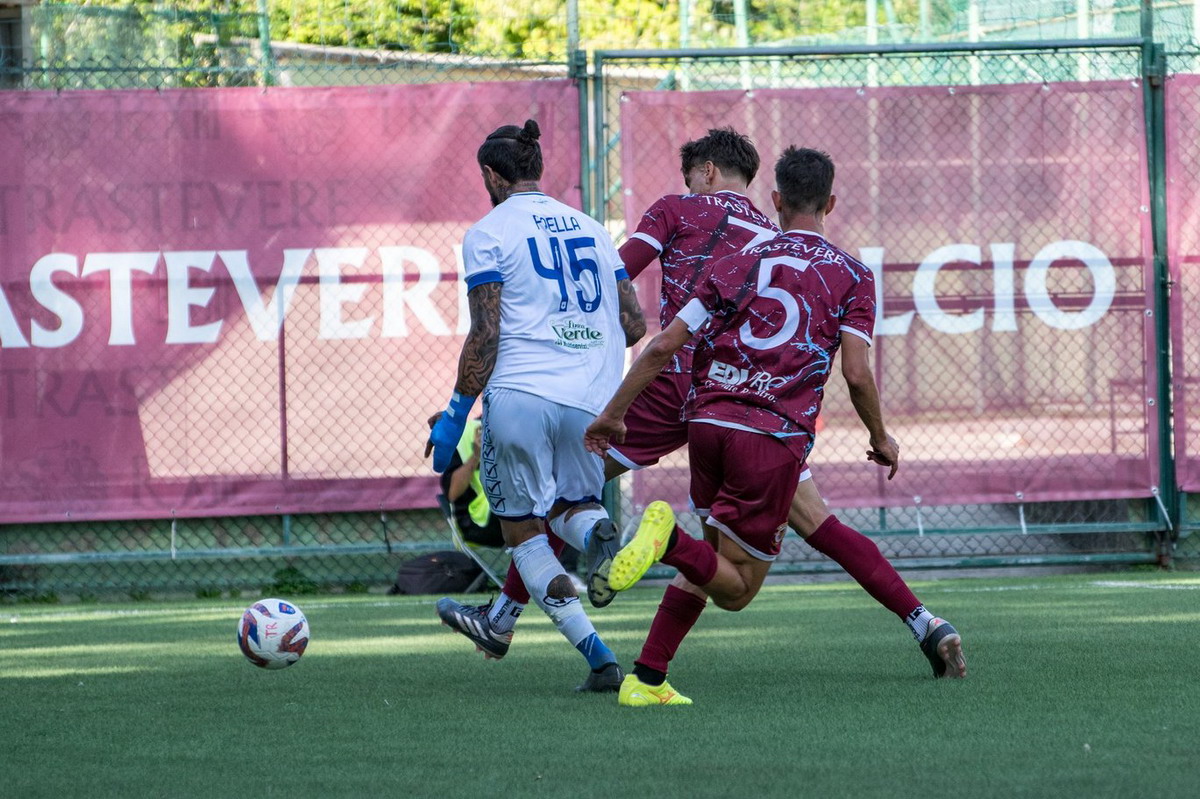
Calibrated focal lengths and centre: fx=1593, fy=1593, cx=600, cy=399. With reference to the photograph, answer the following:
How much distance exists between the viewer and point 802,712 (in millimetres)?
4734

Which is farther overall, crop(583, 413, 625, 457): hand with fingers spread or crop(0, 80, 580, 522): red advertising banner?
crop(0, 80, 580, 522): red advertising banner

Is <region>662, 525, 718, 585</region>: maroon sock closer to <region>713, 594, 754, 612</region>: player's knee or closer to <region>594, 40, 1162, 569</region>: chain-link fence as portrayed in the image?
<region>713, 594, 754, 612</region>: player's knee

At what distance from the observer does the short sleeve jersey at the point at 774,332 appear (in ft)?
16.0

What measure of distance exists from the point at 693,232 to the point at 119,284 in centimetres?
480

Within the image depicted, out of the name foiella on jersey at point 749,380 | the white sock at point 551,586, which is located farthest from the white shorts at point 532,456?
the name foiella on jersey at point 749,380

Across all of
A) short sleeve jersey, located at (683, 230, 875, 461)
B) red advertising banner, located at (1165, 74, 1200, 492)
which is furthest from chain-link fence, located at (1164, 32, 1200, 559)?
short sleeve jersey, located at (683, 230, 875, 461)

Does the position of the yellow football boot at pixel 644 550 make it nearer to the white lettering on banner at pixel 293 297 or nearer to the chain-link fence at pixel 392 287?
the chain-link fence at pixel 392 287

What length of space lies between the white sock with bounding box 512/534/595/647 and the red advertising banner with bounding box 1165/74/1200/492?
18.8ft

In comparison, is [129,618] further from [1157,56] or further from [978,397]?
[1157,56]

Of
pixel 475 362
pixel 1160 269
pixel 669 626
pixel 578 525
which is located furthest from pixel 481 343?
pixel 1160 269

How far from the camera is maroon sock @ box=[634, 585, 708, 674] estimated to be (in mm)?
4992

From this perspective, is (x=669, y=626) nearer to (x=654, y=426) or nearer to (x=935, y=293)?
(x=654, y=426)

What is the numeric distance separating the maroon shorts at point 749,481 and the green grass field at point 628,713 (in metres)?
0.53

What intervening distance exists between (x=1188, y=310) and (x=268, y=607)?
6.39m
